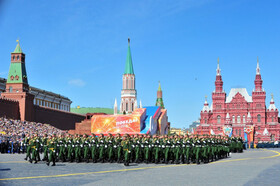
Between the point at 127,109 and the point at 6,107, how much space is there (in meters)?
82.0

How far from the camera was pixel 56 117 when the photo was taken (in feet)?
253

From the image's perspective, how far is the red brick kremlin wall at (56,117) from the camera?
69.9 metres

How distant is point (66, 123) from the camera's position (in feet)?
272

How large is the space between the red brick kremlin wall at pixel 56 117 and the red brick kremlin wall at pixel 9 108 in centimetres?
564

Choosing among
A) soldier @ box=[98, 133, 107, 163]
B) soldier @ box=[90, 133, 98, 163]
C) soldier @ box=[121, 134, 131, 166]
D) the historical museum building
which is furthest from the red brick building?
the historical museum building

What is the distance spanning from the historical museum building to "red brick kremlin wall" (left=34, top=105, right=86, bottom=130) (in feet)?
127

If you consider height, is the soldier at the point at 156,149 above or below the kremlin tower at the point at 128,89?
below

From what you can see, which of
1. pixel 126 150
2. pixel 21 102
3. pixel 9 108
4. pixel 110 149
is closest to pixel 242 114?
pixel 21 102

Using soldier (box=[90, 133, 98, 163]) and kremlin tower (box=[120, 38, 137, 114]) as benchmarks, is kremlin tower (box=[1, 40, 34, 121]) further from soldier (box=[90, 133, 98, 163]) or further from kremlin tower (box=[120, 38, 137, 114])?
kremlin tower (box=[120, 38, 137, 114])

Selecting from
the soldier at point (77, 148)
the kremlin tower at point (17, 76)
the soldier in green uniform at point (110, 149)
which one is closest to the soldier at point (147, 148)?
the soldier in green uniform at point (110, 149)

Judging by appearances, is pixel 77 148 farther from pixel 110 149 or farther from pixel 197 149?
pixel 197 149

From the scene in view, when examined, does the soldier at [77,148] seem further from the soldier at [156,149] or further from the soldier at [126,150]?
the soldier at [156,149]

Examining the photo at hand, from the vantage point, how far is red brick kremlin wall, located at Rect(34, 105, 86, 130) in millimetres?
69938

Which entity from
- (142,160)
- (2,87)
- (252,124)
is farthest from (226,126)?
(142,160)
